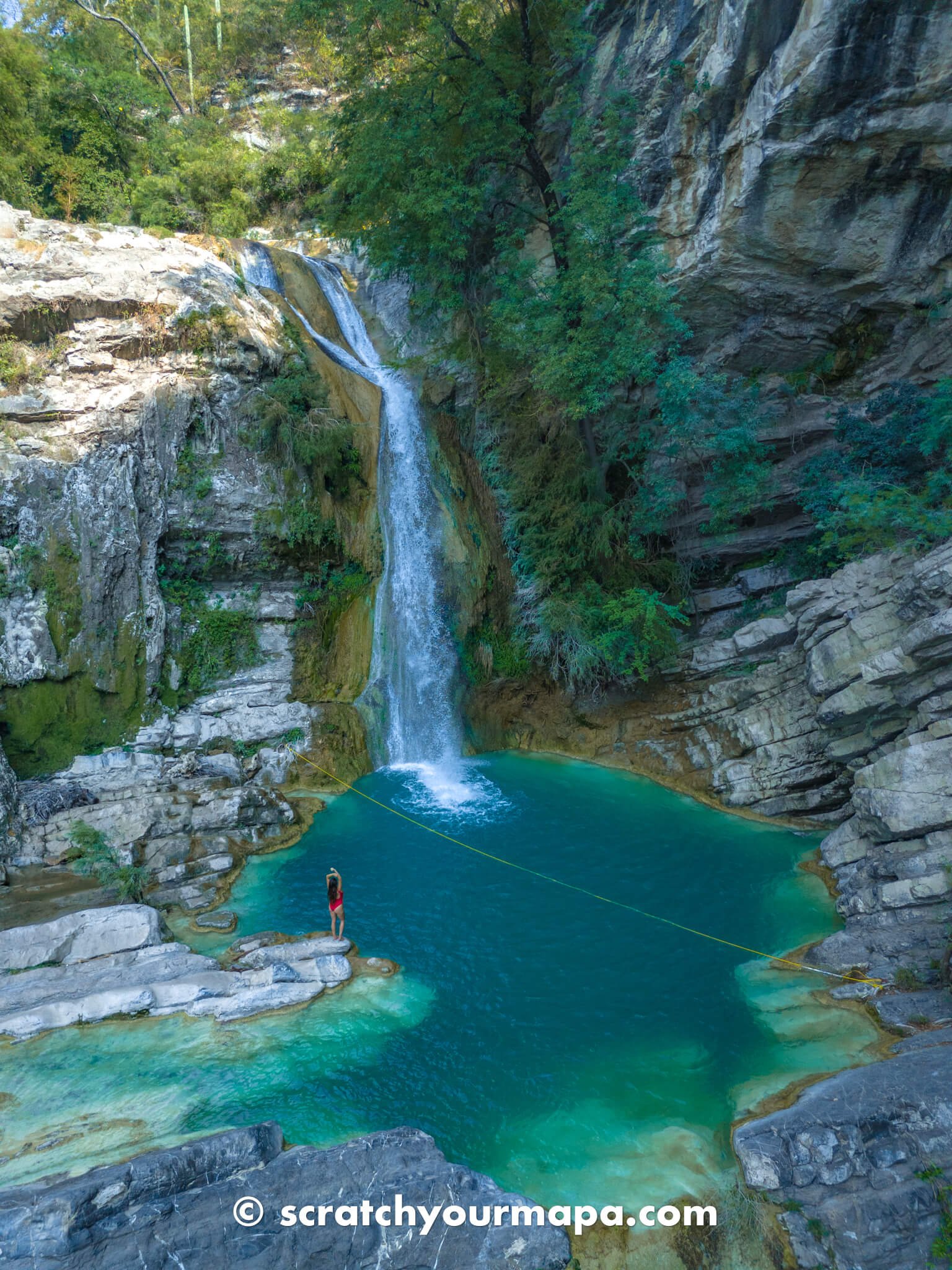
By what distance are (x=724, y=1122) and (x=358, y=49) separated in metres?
20.3

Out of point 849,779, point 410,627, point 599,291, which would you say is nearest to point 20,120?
point 599,291

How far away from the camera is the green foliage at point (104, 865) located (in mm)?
9602

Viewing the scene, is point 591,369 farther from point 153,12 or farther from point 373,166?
point 153,12

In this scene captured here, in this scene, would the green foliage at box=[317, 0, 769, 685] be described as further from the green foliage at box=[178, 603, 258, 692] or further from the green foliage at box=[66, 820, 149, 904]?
the green foliage at box=[66, 820, 149, 904]

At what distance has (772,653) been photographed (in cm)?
1283

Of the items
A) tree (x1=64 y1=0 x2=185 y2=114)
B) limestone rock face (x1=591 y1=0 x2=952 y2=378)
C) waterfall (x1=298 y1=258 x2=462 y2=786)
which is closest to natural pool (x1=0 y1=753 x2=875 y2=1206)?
waterfall (x1=298 y1=258 x2=462 y2=786)

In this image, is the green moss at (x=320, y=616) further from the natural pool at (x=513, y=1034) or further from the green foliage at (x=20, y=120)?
the green foliage at (x=20, y=120)

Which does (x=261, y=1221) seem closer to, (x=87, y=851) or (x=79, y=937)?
(x=79, y=937)

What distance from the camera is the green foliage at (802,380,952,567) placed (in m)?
10.8

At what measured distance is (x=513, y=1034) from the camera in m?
7.24

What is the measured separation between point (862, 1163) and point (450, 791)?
8.70 metres

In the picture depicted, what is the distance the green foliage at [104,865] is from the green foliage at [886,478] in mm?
11879

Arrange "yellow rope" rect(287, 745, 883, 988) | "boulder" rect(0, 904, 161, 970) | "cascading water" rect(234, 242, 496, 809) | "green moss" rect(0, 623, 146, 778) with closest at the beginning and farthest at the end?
"yellow rope" rect(287, 745, 883, 988) → "boulder" rect(0, 904, 161, 970) → "green moss" rect(0, 623, 146, 778) → "cascading water" rect(234, 242, 496, 809)

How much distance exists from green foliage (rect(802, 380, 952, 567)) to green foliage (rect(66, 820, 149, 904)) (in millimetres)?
11879
